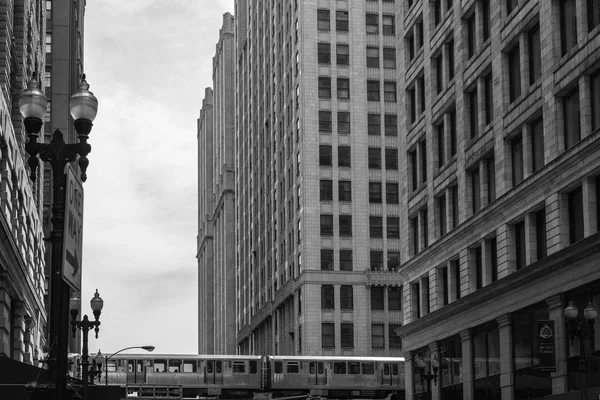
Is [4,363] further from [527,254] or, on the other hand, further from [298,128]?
[298,128]

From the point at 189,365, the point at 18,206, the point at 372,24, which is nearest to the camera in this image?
the point at 18,206

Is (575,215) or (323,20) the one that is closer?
(575,215)

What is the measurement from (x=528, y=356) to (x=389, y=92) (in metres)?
63.5

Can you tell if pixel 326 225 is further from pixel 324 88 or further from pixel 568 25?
pixel 568 25

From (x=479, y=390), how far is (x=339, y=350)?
49.0m

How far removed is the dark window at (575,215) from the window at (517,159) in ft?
16.5

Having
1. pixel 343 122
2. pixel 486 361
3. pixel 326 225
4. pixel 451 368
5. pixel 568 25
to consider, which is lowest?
pixel 451 368

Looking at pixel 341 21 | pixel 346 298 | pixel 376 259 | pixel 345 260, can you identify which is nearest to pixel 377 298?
pixel 346 298

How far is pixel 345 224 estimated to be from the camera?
103125 mm

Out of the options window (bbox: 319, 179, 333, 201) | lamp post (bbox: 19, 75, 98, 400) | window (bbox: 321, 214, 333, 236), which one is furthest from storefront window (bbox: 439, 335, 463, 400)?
window (bbox: 319, 179, 333, 201)

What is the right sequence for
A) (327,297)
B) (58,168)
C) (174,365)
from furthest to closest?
(327,297)
(174,365)
(58,168)

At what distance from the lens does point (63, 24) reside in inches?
4097

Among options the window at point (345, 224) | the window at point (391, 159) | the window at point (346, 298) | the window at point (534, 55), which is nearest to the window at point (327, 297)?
the window at point (346, 298)

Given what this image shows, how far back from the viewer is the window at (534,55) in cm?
4456
